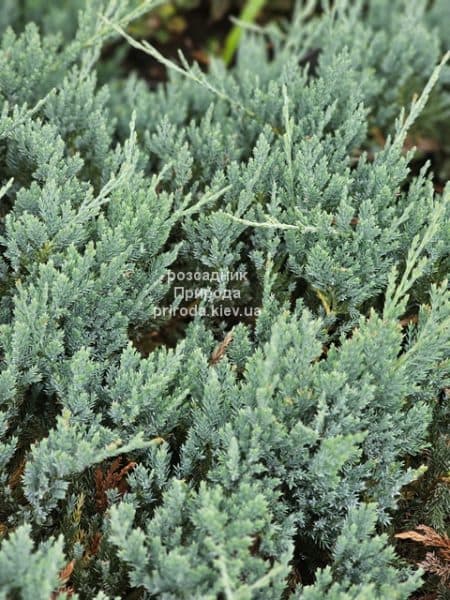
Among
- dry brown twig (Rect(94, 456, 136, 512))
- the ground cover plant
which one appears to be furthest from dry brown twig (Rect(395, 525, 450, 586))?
dry brown twig (Rect(94, 456, 136, 512))

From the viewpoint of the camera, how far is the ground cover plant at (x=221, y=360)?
1.78 meters

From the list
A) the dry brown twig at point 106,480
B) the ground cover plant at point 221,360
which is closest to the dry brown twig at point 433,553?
the ground cover plant at point 221,360

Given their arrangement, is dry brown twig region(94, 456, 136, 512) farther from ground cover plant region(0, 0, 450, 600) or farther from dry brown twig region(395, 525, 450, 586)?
dry brown twig region(395, 525, 450, 586)

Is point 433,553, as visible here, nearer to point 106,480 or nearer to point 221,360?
point 221,360

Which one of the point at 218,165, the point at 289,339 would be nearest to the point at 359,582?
the point at 289,339

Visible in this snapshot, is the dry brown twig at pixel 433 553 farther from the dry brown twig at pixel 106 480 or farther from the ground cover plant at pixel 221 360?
the dry brown twig at pixel 106 480

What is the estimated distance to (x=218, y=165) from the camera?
2.50 metres

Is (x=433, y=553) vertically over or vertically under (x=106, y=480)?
under

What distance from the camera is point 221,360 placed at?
204 cm

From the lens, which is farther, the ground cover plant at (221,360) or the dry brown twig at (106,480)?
the dry brown twig at (106,480)

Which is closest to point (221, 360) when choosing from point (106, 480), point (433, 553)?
point (106, 480)

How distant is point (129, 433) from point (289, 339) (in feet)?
1.69

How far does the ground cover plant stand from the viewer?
178cm

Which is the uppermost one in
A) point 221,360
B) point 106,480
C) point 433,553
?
point 221,360
